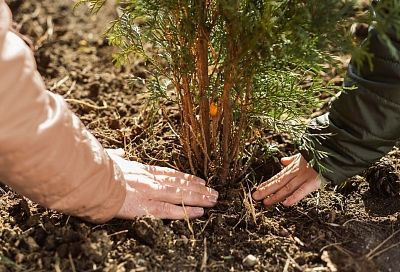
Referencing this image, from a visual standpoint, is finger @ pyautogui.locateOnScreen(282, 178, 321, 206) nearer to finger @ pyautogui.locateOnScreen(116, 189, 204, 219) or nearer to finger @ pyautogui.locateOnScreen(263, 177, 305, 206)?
finger @ pyautogui.locateOnScreen(263, 177, 305, 206)

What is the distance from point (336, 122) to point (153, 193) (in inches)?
24.4

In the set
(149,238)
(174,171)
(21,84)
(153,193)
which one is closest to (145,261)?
(149,238)

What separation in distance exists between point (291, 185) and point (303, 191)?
0.05 meters

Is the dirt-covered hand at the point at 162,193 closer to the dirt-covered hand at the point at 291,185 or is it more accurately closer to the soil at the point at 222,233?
the soil at the point at 222,233

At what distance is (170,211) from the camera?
2086mm

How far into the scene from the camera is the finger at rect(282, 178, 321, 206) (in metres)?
2.17

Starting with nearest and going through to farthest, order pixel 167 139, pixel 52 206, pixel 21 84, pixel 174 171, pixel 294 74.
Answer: pixel 21 84 < pixel 52 206 < pixel 294 74 < pixel 174 171 < pixel 167 139

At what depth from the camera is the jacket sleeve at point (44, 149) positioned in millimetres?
1639

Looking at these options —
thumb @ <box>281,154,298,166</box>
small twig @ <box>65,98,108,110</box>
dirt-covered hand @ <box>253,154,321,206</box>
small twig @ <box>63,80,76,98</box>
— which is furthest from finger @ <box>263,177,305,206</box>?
small twig @ <box>63,80,76,98</box>

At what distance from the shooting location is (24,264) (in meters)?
1.88

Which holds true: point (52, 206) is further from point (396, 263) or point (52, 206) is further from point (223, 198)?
point (396, 263)

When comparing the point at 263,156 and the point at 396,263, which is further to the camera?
the point at 263,156

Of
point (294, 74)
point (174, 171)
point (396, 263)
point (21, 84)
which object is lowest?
point (396, 263)

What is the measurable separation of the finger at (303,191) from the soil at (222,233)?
5 centimetres
